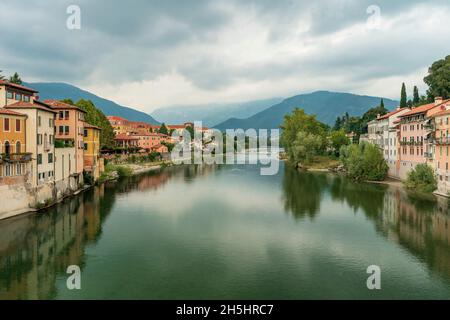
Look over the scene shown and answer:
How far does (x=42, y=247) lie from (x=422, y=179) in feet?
110

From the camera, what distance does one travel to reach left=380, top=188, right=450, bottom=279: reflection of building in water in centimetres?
Answer: 1872

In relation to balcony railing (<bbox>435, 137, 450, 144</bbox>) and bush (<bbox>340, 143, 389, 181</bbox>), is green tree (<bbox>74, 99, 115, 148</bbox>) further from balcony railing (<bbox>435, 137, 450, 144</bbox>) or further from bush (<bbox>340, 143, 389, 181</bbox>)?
balcony railing (<bbox>435, 137, 450, 144</bbox>)

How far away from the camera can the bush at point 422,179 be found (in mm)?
35531

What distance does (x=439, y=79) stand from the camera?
195 ft

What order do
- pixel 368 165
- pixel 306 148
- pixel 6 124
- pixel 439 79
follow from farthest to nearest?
pixel 306 148
pixel 439 79
pixel 368 165
pixel 6 124

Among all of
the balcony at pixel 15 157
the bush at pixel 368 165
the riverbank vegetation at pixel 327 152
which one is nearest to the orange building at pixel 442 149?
the bush at pixel 368 165

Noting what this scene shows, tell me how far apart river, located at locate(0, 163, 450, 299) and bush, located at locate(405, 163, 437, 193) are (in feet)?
8.21

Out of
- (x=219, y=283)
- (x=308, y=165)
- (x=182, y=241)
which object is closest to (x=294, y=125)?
(x=308, y=165)

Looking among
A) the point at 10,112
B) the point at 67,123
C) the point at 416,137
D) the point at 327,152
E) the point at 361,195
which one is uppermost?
the point at 67,123

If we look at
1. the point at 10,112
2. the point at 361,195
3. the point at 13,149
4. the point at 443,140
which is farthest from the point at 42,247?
the point at 443,140

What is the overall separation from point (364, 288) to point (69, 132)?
30.7 metres

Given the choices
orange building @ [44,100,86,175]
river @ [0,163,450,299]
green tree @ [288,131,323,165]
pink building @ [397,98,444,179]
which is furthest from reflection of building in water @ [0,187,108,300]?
green tree @ [288,131,323,165]

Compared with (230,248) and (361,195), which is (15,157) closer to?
(230,248)
